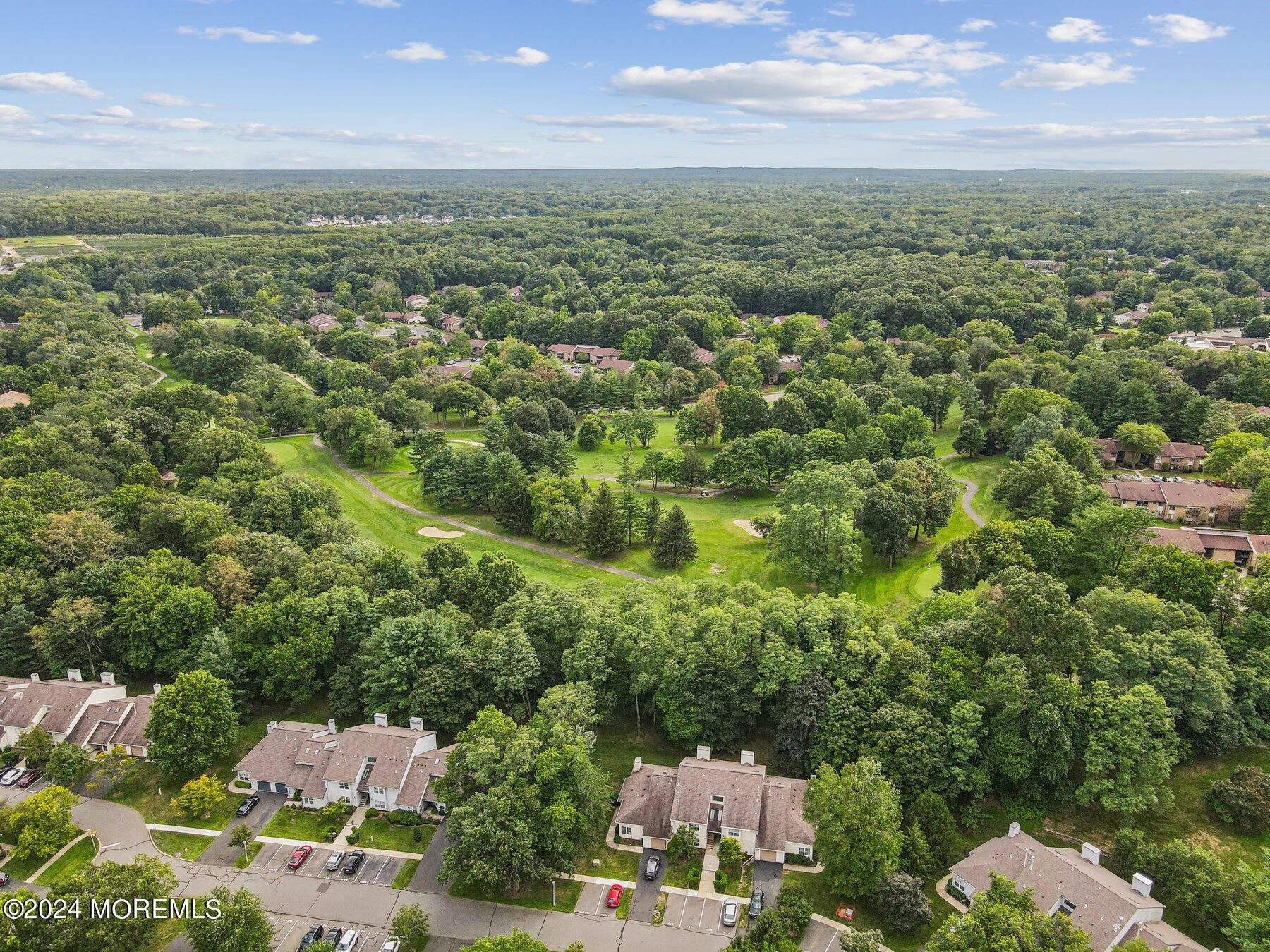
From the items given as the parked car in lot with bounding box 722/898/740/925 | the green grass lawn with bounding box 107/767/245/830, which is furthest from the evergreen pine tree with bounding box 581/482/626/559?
the parked car in lot with bounding box 722/898/740/925

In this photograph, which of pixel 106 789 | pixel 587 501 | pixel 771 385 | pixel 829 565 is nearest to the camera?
pixel 106 789

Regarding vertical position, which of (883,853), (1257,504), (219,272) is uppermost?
(219,272)

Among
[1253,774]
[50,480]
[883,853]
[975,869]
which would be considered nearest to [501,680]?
[883,853]

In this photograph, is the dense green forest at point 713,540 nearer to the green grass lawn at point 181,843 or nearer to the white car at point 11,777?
the white car at point 11,777

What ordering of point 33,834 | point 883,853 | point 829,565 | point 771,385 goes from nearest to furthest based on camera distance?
point 883,853, point 33,834, point 829,565, point 771,385

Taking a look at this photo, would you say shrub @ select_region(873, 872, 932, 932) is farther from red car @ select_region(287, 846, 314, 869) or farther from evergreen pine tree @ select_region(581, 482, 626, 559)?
evergreen pine tree @ select_region(581, 482, 626, 559)

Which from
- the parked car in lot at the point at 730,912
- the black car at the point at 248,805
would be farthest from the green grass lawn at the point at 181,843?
the parked car in lot at the point at 730,912

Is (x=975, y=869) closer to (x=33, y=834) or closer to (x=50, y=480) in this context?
(x=33, y=834)

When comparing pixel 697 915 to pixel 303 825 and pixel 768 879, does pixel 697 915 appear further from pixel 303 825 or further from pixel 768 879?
pixel 303 825
